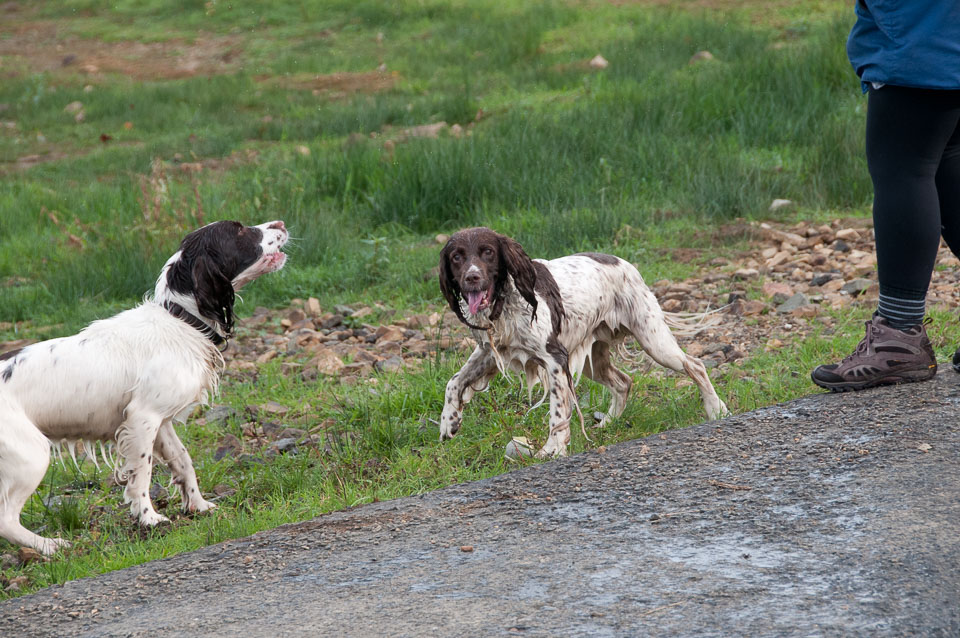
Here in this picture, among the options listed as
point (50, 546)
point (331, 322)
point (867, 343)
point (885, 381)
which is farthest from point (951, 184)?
point (331, 322)

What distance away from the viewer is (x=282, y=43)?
20344 millimetres

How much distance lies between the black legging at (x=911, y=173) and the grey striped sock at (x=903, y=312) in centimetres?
3

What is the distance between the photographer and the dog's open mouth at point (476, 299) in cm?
419

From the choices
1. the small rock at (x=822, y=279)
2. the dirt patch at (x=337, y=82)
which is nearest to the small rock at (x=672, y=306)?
the small rock at (x=822, y=279)

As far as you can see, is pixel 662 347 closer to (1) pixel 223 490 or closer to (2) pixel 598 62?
A: (1) pixel 223 490

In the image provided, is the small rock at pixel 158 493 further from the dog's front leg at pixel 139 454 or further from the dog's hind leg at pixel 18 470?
the dog's hind leg at pixel 18 470

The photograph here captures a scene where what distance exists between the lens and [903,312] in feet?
13.4

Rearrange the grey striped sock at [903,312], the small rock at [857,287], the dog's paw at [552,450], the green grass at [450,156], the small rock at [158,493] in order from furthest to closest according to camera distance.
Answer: the green grass at [450,156]
the small rock at [857,287]
the small rock at [158,493]
the dog's paw at [552,450]
the grey striped sock at [903,312]

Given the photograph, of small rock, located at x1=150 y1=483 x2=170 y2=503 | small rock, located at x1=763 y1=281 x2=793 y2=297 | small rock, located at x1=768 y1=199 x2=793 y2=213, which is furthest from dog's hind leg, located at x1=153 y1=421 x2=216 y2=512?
small rock, located at x1=768 y1=199 x2=793 y2=213

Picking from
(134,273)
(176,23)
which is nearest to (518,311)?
(134,273)

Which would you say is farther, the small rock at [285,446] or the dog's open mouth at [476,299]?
the small rock at [285,446]

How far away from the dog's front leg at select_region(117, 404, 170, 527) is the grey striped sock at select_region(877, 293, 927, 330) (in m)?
2.92

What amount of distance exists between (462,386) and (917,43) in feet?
7.36

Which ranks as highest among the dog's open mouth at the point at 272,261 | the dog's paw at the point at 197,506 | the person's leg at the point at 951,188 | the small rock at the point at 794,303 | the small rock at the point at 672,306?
the person's leg at the point at 951,188
